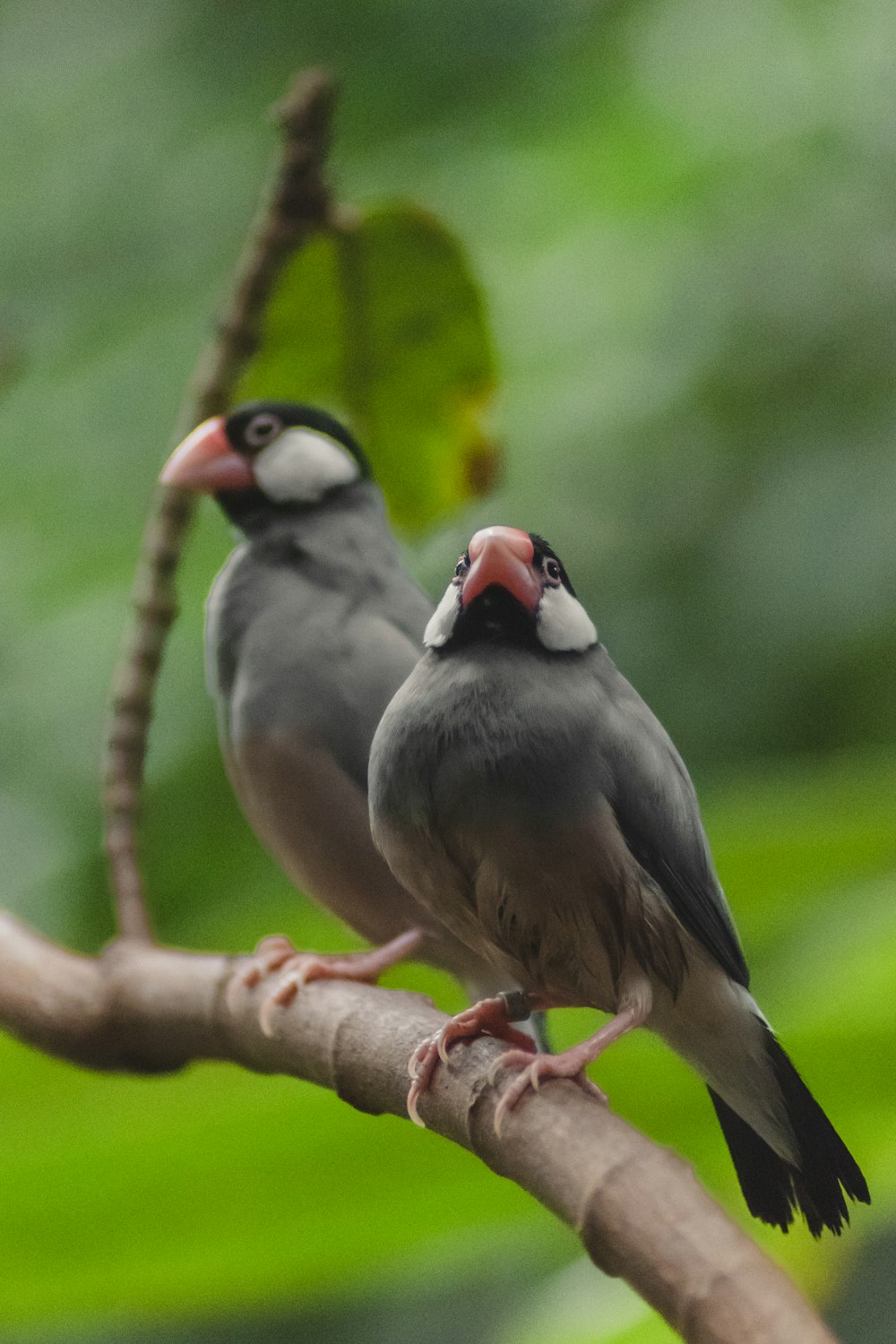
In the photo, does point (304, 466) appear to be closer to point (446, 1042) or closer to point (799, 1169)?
point (446, 1042)

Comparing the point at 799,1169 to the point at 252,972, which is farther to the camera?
the point at 252,972

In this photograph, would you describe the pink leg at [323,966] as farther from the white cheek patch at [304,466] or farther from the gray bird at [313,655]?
the white cheek patch at [304,466]

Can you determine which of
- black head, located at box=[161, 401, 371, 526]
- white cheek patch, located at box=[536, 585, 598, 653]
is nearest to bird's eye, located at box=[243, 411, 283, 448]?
Answer: black head, located at box=[161, 401, 371, 526]

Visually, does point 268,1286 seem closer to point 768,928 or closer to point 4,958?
point 4,958

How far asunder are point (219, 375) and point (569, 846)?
60 centimetres

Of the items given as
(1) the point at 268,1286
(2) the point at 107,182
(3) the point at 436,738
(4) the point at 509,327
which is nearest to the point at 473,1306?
(4) the point at 509,327

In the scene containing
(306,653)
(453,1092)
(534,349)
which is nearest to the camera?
(453,1092)

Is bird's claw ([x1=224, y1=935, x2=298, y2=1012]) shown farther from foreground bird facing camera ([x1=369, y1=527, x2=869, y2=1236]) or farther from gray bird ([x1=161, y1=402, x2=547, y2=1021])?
foreground bird facing camera ([x1=369, y1=527, x2=869, y2=1236])

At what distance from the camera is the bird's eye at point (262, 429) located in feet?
4.26

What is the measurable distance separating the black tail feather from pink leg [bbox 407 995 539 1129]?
0.42 ft

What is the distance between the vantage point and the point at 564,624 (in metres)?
0.82

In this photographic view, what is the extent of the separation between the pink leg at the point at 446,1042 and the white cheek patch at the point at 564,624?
0.21m

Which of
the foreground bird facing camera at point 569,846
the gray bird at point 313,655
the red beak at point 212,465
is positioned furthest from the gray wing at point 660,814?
the red beak at point 212,465

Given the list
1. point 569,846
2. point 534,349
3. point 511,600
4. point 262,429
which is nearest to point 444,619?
point 511,600
